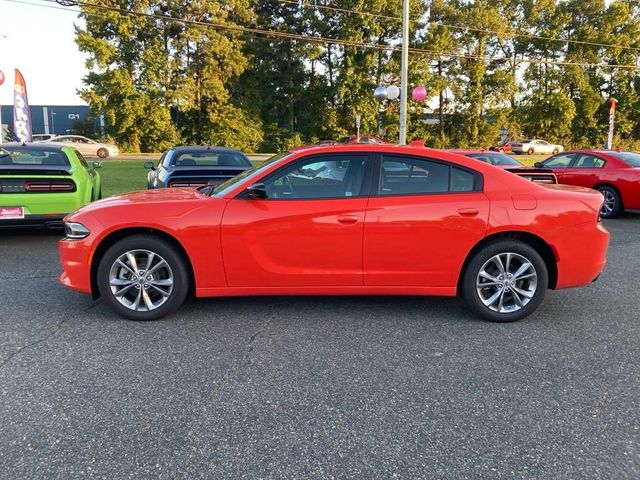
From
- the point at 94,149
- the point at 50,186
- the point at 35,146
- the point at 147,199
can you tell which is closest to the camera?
the point at 147,199

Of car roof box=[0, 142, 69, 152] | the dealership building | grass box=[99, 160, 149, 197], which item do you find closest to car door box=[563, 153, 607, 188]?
car roof box=[0, 142, 69, 152]

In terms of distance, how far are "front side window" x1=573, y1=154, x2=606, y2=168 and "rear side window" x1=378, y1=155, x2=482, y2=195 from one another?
8159 millimetres

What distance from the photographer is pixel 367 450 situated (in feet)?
8.52

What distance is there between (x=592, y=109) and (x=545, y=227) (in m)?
47.7

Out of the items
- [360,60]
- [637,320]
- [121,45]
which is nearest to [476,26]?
[360,60]

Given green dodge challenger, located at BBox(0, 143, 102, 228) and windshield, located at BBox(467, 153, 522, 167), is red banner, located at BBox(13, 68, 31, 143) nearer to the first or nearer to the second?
green dodge challenger, located at BBox(0, 143, 102, 228)

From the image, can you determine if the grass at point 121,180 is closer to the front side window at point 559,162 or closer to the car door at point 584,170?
the front side window at point 559,162

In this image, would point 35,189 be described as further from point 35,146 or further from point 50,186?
point 35,146

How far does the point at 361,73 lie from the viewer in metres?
41.8

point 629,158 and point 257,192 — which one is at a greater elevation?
point 629,158

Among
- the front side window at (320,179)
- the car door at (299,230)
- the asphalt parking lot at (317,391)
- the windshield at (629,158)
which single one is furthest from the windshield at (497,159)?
the car door at (299,230)

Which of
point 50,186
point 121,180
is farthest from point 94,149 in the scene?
point 50,186

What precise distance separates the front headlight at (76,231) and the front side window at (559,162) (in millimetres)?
10998

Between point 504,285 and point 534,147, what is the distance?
40957 millimetres
